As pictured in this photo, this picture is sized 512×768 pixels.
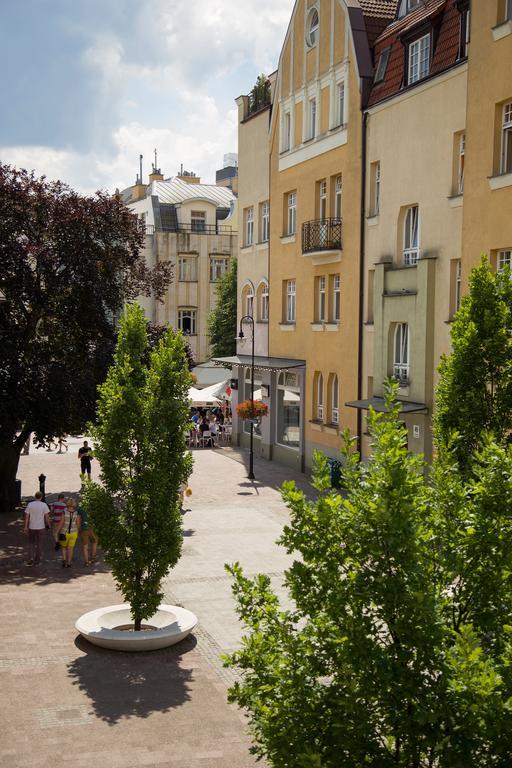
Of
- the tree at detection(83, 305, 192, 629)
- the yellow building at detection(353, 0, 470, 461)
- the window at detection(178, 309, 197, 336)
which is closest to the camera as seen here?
the tree at detection(83, 305, 192, 629)

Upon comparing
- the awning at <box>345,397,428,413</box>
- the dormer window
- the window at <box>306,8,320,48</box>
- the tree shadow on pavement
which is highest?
the window at <box>306,8,320,48</box>

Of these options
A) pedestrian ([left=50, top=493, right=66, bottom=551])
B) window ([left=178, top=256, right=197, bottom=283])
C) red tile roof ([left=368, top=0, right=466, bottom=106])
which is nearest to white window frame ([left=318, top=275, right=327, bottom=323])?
red tile roof ([left=368, top=0, right=466, bottom=106])

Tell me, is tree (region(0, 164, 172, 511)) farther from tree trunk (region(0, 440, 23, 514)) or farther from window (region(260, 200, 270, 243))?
window (region(260, 200, 270, 243))

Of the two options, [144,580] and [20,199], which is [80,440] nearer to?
[20,199]

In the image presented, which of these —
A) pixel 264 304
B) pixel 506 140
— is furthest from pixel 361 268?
pixel 264 304

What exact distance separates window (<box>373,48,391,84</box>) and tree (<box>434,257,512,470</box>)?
19.1 metres

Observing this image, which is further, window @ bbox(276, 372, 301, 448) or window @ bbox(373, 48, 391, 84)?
window @ bbox(276, 372, 301, 448)

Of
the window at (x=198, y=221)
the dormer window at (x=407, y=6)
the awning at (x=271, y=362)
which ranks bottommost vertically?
the awning at (x=271, y=362)

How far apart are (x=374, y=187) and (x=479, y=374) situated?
1894cm

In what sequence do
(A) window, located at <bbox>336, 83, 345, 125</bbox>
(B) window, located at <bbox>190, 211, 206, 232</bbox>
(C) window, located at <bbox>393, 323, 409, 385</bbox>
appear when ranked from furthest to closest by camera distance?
(B) window, located at <bbox>190, 211, 206, 232</bbox> < (A) window, located at <bbox>336, 83, 345, 125</bbox> < (C) window, located at <bbox>393, 323, 409, 385</bbox>

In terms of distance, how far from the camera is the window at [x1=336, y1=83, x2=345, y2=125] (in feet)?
102

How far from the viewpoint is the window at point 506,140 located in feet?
71.0

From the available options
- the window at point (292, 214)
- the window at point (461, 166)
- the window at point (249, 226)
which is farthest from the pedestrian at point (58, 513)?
the window at point (249, 226)

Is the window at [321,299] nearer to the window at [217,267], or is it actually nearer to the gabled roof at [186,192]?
the window at [217,267]
